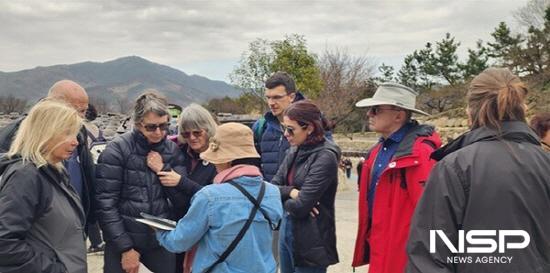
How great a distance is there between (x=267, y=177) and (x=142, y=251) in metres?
1.08

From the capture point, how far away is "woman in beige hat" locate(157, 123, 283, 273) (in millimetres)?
2215

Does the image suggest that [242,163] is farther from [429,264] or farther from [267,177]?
[267,177]

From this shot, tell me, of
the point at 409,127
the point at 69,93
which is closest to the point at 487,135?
the point at 409,127

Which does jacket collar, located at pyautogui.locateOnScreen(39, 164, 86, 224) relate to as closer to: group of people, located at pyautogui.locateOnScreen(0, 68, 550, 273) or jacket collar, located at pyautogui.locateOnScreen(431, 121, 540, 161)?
group of people, located at pyautogui.locateOnScreen(0, 68, 550, 273)

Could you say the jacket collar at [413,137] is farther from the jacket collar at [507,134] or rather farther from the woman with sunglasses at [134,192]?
the woman with sunglasses at [134,192]

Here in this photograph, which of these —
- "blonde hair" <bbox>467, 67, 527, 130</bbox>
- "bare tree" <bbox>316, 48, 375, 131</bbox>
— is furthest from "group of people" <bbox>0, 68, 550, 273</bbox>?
"bare tree" <bbox>316, 48, 375, 131</bbox>

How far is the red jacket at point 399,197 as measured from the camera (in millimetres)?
2514

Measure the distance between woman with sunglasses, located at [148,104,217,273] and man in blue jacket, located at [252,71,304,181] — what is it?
52cm

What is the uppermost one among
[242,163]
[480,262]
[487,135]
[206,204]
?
[487,135]

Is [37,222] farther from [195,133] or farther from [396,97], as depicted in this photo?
[396,97]

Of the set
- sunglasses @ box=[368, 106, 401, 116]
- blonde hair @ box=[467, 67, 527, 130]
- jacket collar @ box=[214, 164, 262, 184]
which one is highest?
blonde hair @ box=[467, 67, 527, 130]


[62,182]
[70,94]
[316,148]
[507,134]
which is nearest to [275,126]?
[316,148]

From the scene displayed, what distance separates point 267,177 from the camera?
360cm

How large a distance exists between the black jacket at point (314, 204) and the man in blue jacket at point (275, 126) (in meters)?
0.50
